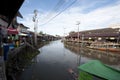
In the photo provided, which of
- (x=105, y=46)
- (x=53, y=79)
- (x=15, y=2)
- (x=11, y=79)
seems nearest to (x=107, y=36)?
(x=105, y=46)

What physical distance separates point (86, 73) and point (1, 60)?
343cm

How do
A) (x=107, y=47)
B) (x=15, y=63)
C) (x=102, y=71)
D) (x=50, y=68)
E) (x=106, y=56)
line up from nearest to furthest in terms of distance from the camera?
(x=102, y=71) → (x=15, y=63) → (x=50, y=68) → (x=106, y=56) → (x=107, y=47)

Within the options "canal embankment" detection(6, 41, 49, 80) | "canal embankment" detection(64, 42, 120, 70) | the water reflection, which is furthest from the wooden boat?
"canal embankment" detection(6, 41, 49, 80)

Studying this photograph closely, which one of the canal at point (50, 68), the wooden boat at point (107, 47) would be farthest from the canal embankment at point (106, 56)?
the canal at point (50, 68)

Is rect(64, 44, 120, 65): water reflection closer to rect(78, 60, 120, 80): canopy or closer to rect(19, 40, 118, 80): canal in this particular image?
rect(19, 40, 118, 80): canal

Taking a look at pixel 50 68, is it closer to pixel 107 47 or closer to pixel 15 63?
pixel 15 63

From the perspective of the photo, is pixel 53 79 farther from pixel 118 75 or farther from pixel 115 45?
pixel 115 45

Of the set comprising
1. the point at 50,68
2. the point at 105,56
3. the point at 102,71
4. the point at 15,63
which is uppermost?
the point at 102,71

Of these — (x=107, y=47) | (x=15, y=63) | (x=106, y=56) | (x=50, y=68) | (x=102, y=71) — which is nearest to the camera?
(x=102, y=71)

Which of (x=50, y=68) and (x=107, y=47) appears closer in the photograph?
(x=50, y=68)

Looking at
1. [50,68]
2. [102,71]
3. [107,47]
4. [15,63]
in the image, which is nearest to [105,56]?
[107,47]

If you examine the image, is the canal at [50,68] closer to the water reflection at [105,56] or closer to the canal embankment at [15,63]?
the canal embankment at [15,63]

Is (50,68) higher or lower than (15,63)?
lower

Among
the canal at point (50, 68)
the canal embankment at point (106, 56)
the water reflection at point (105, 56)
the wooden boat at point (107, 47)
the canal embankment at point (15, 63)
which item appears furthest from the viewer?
the wooden boat at point (107, 47)
